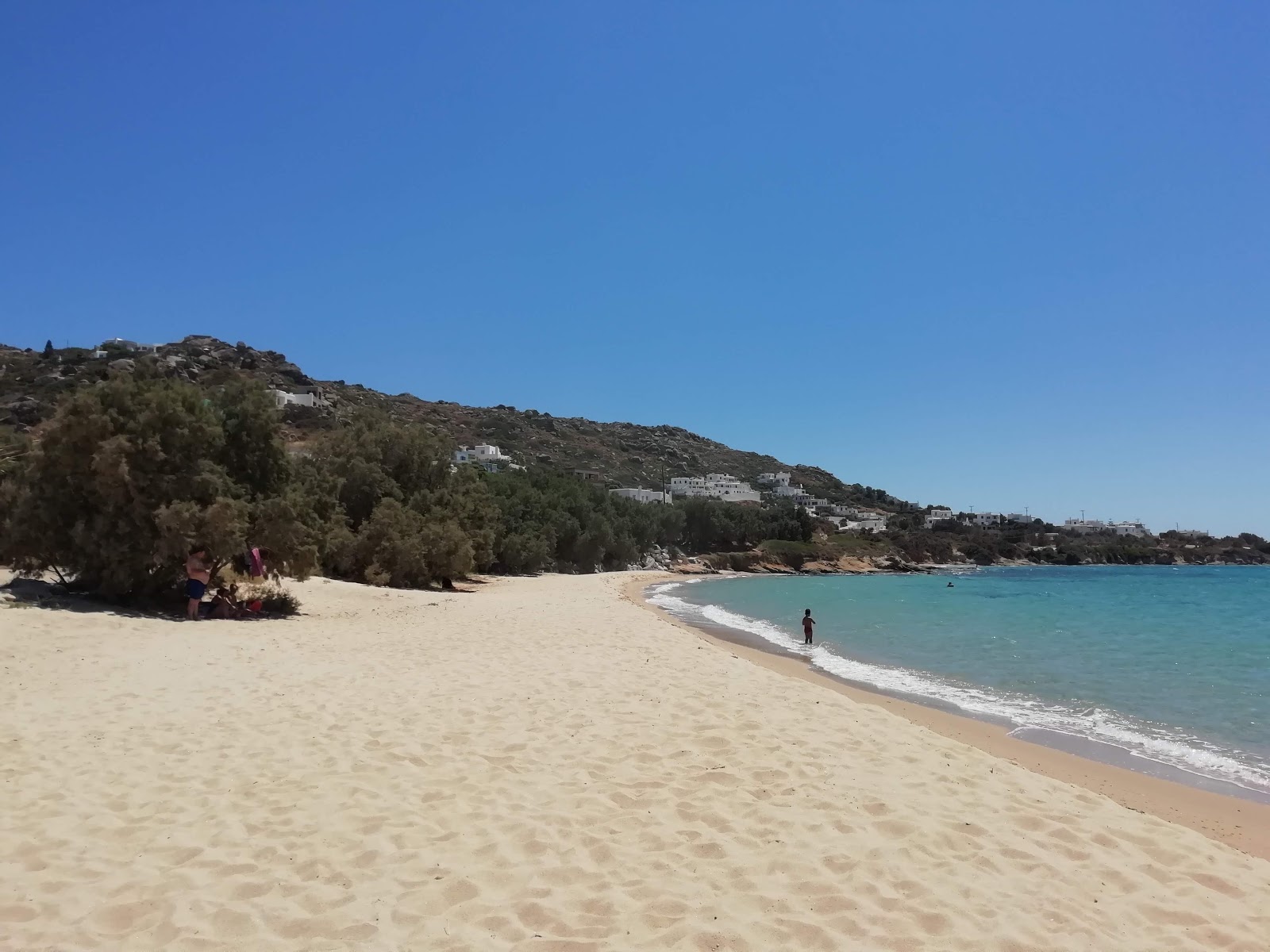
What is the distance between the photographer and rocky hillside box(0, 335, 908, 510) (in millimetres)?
67500

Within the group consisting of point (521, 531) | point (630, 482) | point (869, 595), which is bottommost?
point (869, 595)

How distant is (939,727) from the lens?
10727mm

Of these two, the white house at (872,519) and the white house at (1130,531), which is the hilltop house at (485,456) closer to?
the white house at (872,519)

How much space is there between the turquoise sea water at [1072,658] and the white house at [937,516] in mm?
111133

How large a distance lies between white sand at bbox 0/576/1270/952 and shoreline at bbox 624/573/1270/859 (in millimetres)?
955

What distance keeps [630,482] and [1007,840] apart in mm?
122792

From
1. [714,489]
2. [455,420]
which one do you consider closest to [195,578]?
[455,420]

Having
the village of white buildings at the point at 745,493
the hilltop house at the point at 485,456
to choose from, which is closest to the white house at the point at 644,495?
the village of white buildings at the point at 745,493

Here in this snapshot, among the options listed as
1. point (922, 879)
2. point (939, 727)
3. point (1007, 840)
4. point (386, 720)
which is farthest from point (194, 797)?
point (939, 727)

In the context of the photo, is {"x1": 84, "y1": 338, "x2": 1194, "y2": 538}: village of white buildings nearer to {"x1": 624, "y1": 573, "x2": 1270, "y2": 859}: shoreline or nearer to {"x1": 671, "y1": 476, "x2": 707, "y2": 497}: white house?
{"x1": 671, "y1": 476, "x2": 707, "y2": 497}: white house

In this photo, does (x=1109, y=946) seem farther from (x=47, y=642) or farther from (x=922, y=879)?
(x=47, y=642)

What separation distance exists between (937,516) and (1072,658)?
167607 millimetres

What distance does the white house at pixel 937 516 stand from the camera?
154875mm

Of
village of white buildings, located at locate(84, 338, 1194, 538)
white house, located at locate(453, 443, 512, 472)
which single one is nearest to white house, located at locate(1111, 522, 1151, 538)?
village of white buildings, located at locate(84, 338, 1194, 538)
